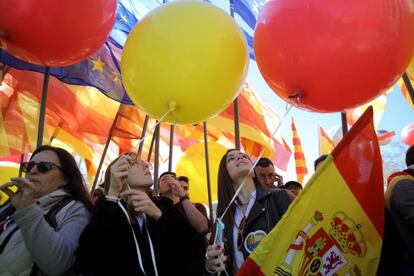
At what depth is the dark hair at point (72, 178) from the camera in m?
1.96

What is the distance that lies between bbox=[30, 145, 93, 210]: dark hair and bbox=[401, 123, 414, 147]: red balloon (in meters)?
6.16

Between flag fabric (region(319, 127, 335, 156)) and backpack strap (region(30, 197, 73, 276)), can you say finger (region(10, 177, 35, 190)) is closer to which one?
backpack strap (region(30, 197, 73, 276))

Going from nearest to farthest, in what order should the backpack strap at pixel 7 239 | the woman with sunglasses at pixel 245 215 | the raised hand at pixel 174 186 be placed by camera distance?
1. the backpack strap at pixel 7 239
2. the woman with sunglasses at pixel 245 215
3. the raised hand at pixel 174 186

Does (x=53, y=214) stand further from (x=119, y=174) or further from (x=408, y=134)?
(x=408, y=134)

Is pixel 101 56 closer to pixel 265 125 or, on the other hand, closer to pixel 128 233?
pixel 265 125

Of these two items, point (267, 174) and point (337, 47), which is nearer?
point (337, 47)

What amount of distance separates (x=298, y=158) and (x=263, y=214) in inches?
206

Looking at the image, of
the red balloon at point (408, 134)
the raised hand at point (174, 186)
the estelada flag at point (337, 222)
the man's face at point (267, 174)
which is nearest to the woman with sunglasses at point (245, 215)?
the estelada flag at point (337, 222)

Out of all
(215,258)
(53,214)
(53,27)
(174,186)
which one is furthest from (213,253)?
(53,27)

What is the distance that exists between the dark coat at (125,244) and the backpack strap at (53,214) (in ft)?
0.56

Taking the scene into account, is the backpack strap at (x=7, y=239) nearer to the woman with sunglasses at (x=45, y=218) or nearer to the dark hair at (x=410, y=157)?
the woman with sunglasses at (x=45, y=218)

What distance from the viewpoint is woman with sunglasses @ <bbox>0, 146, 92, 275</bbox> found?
161 cm

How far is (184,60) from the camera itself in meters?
2.30

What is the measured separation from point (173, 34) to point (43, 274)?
4.88 feet
